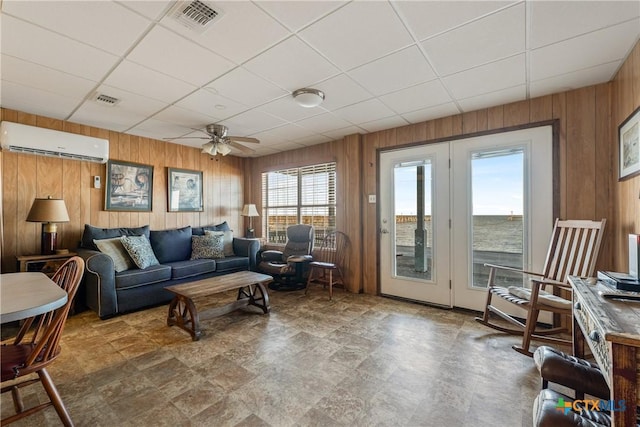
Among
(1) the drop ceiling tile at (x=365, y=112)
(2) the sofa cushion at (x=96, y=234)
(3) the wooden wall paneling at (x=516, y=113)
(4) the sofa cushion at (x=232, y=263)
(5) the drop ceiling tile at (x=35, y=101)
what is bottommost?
(4) the sofa cushion at (x=232, y=263)

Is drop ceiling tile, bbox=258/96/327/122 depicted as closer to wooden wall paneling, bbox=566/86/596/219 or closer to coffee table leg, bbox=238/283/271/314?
coffee table leg, bbox=238/283/271/314

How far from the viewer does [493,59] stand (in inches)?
84.4

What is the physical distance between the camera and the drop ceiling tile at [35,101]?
103 inches

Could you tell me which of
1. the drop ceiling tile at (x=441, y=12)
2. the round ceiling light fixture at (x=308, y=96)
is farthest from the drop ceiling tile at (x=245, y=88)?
the drop ceiling tile at (x=441, y=12)

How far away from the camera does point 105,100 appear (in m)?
2.86

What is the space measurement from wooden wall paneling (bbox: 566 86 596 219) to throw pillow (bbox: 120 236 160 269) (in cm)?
482

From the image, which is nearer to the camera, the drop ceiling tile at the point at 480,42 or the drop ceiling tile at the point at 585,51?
the drop ceiling tile at the point at 480,42

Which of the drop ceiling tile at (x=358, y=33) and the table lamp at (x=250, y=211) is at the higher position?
the drop ceiling tile at (x=358, y=33)

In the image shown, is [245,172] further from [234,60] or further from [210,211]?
[234,60]

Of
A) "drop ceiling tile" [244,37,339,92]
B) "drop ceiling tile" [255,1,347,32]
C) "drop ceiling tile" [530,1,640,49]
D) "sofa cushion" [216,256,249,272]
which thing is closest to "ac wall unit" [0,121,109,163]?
"sofa cushion" [216,256,249,272]

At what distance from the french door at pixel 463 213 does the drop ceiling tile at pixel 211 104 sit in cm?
214

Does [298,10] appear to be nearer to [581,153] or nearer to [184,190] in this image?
[581,153]

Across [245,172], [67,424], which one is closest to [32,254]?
[67,424]

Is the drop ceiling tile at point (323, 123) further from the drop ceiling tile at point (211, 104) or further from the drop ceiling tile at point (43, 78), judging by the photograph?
the drop ceiling tile at point (43, 78)
